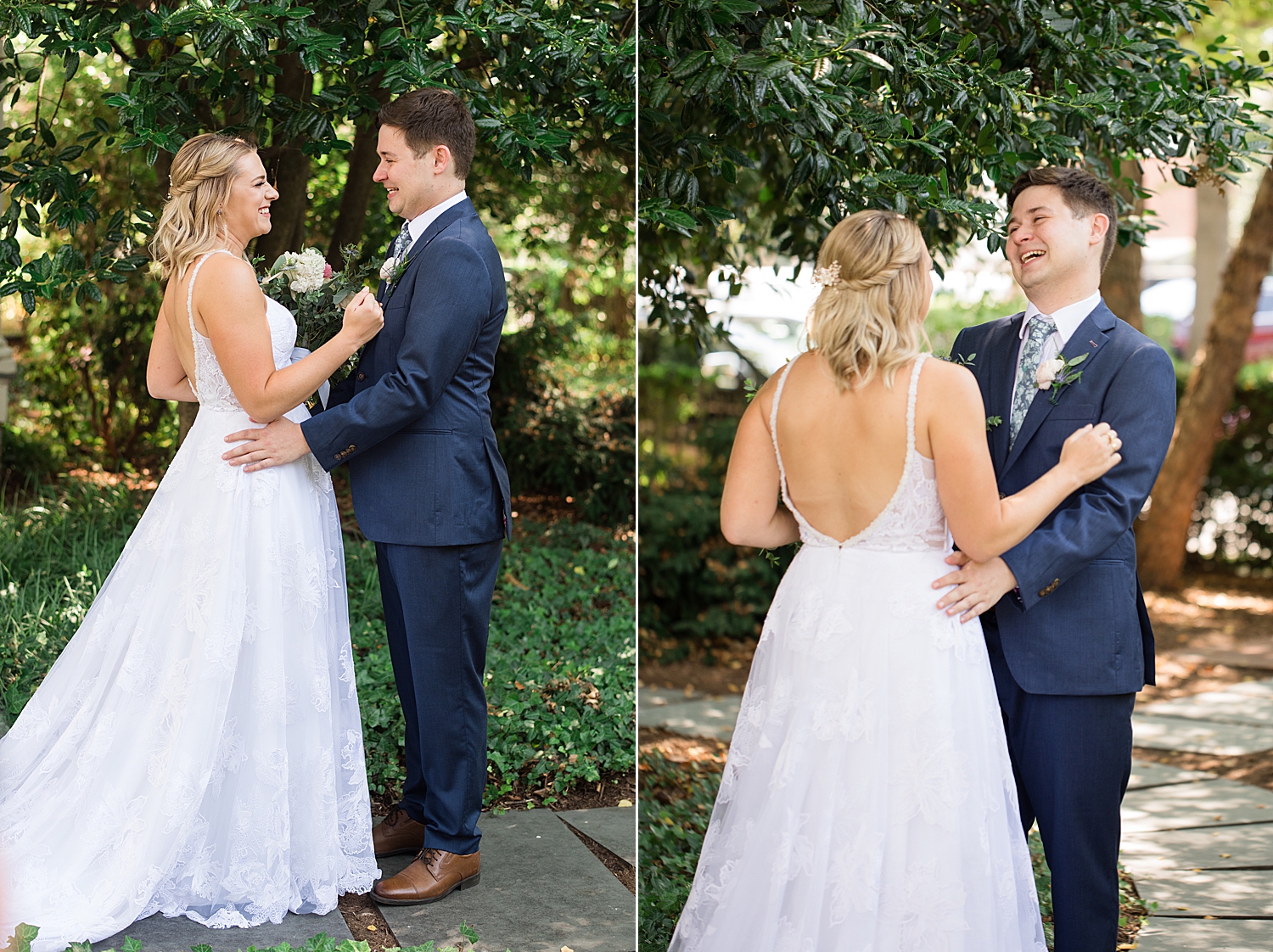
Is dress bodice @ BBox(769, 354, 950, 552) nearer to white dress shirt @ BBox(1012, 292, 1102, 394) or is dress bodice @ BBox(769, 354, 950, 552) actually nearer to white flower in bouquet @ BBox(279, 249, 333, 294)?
white dress shirt @ BBox(1012, 292, 1102, 394)

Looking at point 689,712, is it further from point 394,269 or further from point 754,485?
point 754,485

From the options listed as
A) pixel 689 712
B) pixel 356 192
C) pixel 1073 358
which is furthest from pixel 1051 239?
pixel 689 712

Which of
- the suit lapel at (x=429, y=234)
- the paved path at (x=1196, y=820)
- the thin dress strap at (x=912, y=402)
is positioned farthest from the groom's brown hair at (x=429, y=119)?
the paved path at (x=1196, y=820)

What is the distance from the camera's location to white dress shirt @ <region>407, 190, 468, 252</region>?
3.04m

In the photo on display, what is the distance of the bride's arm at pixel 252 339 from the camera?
9.47ft

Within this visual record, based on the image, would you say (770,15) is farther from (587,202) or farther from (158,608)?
(587,202)

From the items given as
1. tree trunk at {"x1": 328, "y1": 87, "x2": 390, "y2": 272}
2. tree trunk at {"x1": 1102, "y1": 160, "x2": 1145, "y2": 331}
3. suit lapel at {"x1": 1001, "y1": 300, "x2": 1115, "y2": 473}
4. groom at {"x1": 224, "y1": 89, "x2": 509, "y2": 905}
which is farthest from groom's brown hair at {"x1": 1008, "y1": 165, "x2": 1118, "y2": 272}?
tree trunk at {"x1": 1102, "y1": 160, "x2": 1145, "y2": 331}

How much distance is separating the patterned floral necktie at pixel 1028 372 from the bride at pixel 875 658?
270mm

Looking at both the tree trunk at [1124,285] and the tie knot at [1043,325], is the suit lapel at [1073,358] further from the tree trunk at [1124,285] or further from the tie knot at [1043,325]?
the tree trunk at [1124,285]

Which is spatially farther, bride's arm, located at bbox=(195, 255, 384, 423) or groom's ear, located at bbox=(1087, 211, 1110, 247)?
bride's arm, located at bbox=(195, 255, 384, 423)

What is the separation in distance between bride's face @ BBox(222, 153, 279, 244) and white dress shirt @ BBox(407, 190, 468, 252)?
1.16ft

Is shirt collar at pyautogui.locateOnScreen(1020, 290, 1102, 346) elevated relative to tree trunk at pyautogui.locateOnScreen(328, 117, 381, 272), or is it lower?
lower

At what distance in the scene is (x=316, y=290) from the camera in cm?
305

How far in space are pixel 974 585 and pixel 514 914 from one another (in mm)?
1431
